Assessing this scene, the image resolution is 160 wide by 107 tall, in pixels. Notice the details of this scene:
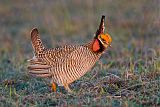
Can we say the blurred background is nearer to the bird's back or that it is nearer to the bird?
the bird

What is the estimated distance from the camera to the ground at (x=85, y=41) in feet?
19.6

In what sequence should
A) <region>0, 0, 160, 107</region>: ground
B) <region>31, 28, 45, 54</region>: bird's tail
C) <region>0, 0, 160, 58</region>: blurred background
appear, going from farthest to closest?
<region>0, 0, 160, 58</region>: blurred background
<region>31, 28, 45, 54</region>: bird's tail
<region>0, 0, 160, 107</region>: ground

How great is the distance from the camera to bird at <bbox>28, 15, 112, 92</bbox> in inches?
236

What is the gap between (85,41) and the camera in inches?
428

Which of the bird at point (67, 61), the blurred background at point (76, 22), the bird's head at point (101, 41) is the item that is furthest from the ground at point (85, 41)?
the bird's head at point (101, 41)

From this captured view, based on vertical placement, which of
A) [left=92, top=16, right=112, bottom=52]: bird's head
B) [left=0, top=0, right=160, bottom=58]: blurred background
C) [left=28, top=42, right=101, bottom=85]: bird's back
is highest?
[left=0, top=0, right=160, bottom=58]: blurred background

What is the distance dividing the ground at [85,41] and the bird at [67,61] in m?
0.21

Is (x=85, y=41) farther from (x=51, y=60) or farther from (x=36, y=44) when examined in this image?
(x=51, y=60)

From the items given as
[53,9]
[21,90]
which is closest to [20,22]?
[53,9]

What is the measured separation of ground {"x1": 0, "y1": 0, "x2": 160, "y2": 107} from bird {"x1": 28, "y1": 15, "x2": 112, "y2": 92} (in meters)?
0.21

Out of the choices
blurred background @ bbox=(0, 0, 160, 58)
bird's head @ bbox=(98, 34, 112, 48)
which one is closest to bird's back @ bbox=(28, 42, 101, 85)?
bird's head @ bbox=(98, 34, 112, 48)

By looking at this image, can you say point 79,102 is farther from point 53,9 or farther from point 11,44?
point 53,9

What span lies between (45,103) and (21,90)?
78 centimetres

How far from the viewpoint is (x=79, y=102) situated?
18.7 feet
